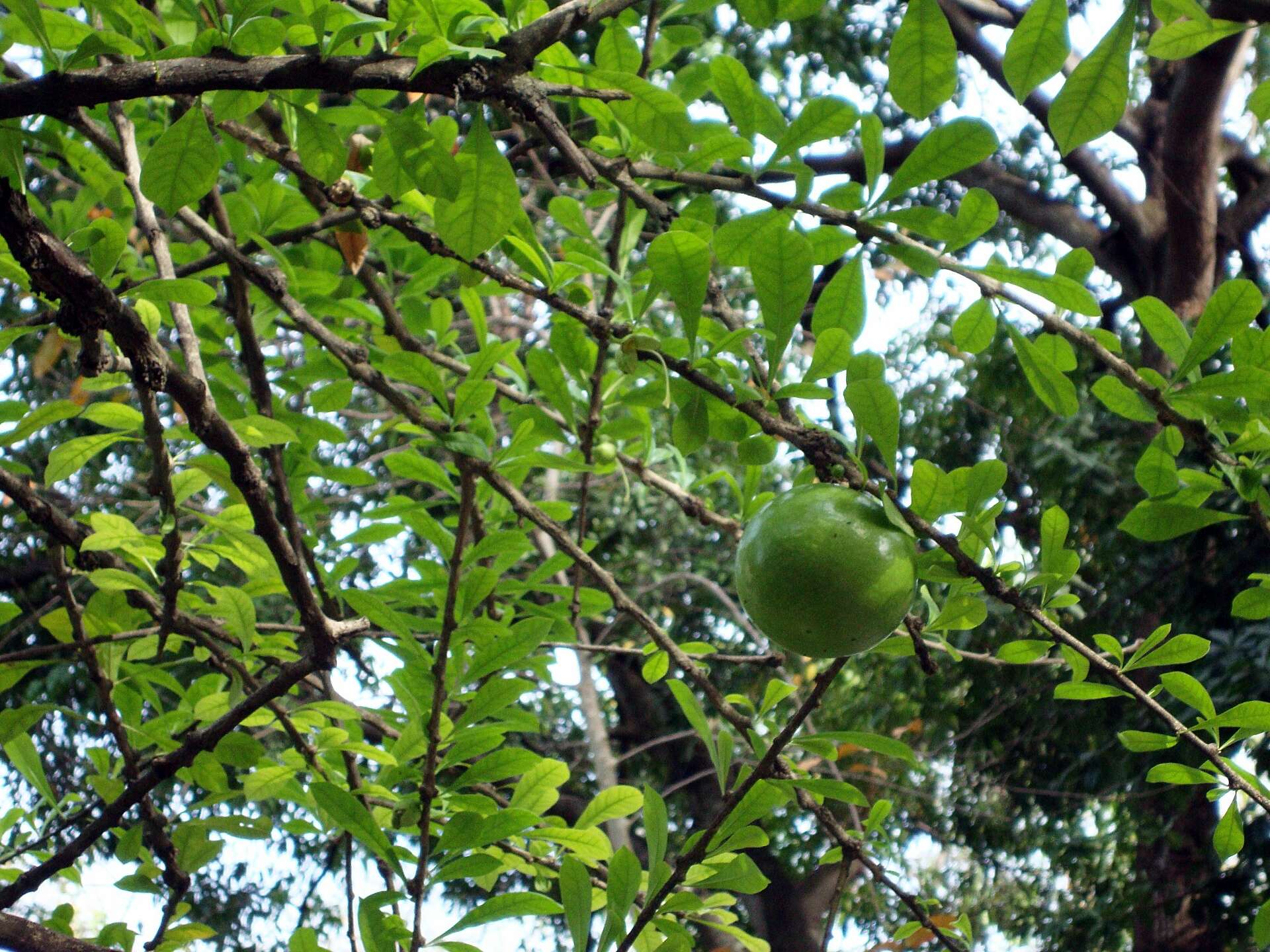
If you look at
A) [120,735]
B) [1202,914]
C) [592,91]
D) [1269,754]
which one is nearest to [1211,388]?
[592,91]

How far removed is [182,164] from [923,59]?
54cm

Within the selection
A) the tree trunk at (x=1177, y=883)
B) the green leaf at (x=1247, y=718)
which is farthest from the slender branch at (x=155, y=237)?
the tree trunk at (x=1177, y=883)

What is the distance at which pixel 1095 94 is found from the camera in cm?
67

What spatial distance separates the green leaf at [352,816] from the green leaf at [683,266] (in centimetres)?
46

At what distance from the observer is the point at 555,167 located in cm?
153

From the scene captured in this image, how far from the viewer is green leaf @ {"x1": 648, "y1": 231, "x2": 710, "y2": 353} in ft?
2.57

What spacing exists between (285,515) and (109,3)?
566mm

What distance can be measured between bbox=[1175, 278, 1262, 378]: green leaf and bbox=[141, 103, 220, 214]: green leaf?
77 centimetres

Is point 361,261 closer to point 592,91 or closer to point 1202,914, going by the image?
point 592,91

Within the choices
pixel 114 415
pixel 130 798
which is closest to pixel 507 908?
pixel 130 798

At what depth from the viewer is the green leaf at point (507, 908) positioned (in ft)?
2.98

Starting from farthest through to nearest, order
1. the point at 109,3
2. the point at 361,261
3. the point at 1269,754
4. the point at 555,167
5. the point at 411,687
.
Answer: the point at 1269,754 → the point at 555,167 → the point at 361,261 → the point at 411,687 → the point at 109,3

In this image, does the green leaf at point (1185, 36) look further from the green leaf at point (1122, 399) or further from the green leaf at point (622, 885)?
the green leaf at point (622, 885)

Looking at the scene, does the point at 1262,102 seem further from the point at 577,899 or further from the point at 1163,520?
the point at 577,899
